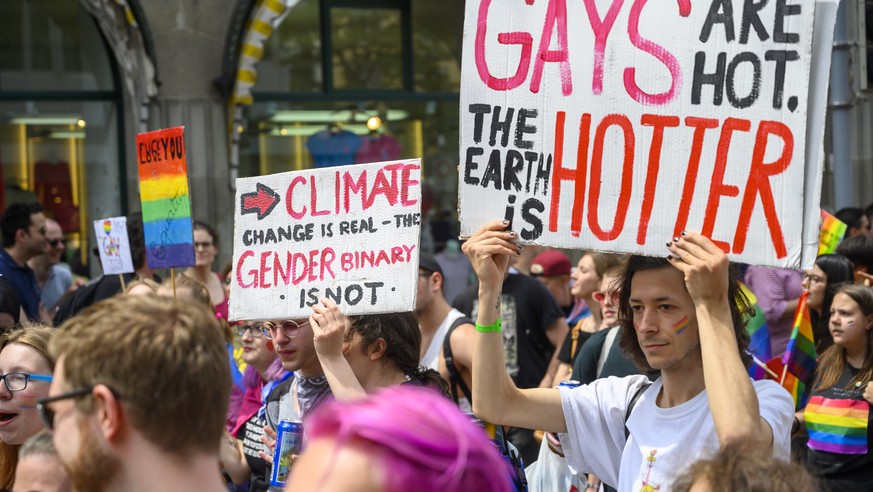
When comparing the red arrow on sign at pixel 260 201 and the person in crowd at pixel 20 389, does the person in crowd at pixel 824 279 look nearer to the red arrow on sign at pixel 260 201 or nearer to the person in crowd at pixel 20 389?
the red arrow on sign at pixel 260 201

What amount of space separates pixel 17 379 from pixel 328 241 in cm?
113

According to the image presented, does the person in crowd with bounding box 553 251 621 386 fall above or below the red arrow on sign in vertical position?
below

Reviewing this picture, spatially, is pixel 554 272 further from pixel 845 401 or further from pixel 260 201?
pixel 260 201

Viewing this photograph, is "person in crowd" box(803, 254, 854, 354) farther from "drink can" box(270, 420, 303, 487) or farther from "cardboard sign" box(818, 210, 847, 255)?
"drink can" box(270, 420, 303, 487)

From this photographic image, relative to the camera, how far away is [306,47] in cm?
1235

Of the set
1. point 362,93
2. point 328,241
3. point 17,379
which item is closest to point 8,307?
point 17,379

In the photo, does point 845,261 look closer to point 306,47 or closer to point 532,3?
point 532,3

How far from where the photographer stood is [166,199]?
218 inches

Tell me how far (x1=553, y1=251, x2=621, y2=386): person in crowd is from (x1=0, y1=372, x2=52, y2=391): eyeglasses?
320 centimetres

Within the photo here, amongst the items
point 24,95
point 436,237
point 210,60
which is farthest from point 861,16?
point 24,95

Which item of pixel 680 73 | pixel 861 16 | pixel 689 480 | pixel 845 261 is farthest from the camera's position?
pixel 861 16

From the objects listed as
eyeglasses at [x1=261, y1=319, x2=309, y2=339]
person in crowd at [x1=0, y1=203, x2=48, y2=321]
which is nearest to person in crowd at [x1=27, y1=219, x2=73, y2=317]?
person in crowd at [x1=0, y1=203, x2=48, y2=321]

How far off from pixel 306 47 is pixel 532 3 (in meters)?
9.11

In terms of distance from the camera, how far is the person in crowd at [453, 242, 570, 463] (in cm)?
729
